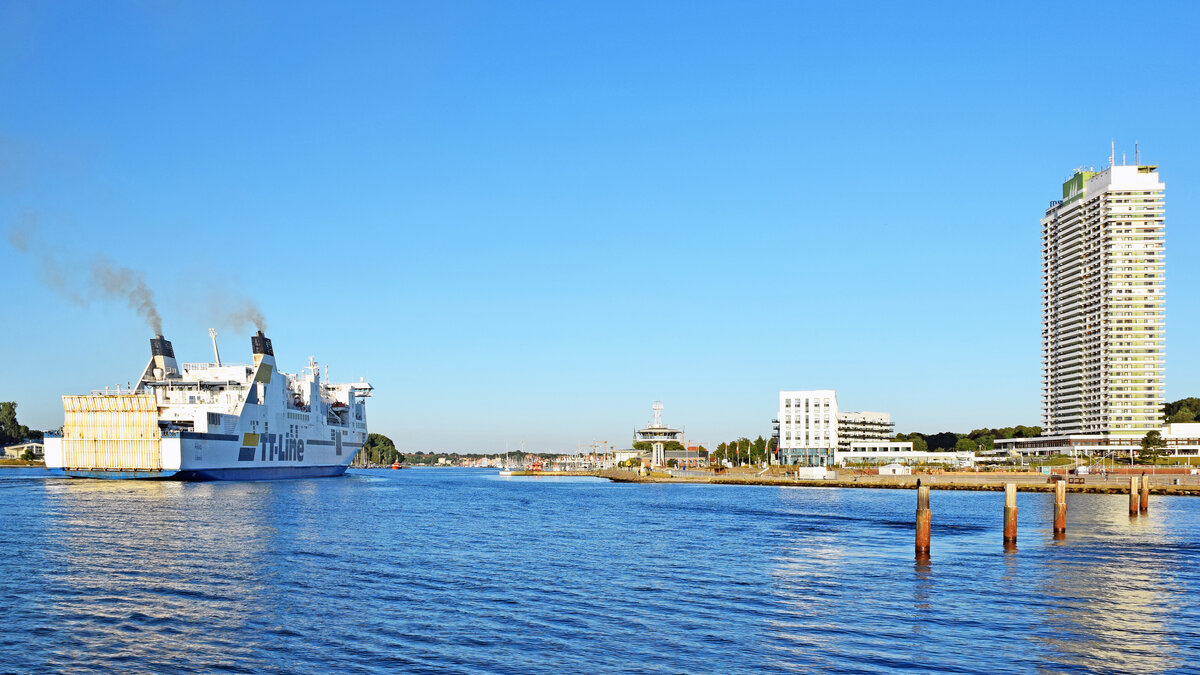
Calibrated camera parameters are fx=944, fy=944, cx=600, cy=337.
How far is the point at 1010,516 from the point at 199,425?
96514mm

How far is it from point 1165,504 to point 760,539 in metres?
71.1

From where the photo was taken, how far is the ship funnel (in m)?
135

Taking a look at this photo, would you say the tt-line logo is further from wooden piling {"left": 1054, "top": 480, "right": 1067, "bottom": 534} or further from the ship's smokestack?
wooden piling {"left": 1054, "top": 480, "right": 1067, "bottom": 534}

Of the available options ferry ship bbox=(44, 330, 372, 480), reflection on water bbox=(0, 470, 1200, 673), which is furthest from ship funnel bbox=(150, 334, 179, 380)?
reflection on water bbox=(0, 470, 1200, 673)

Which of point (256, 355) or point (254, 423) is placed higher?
point (256, 355)

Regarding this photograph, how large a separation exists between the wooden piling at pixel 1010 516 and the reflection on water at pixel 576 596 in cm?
137

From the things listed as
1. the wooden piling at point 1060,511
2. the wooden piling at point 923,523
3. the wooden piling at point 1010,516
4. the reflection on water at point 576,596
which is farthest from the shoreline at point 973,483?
the wooden piling at point 923,523

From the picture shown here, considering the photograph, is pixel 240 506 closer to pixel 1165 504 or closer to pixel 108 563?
pixel 108 563

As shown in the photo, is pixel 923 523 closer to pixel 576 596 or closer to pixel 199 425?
pixel 576 596

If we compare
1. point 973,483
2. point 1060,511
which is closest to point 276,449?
point 973,483

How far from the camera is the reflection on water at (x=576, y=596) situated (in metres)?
27.8

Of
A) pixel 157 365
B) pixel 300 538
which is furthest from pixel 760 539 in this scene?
pixel 157 365

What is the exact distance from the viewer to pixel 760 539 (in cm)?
6222

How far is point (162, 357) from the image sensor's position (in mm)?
135125
